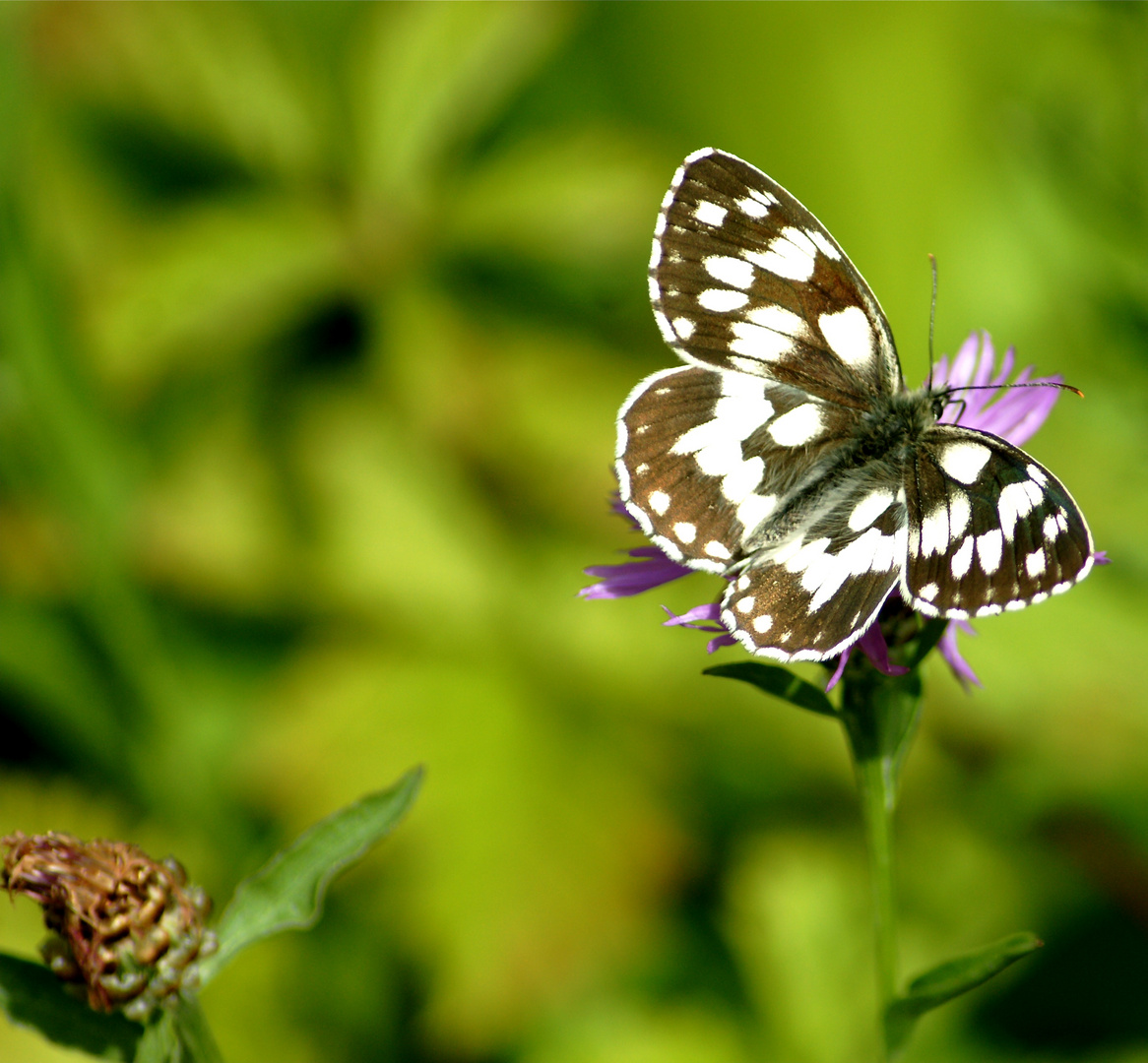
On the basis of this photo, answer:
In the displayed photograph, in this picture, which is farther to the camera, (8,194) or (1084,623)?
(1084,623)

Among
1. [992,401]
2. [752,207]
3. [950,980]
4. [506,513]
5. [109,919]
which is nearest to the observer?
[950,980]

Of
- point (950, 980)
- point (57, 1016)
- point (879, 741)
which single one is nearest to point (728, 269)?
point (879, 741)

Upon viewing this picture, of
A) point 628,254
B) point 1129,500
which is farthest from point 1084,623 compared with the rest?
point 628,254

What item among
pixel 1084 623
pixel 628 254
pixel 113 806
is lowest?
pixel 113 806

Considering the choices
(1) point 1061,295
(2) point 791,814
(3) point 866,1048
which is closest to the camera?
(3) point 866,1048

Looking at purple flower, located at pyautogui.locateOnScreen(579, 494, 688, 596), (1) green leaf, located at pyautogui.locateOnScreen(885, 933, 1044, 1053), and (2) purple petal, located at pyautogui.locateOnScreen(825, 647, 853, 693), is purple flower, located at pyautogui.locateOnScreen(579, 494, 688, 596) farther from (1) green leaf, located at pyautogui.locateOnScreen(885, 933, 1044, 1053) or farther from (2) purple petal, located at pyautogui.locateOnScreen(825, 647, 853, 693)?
(1) green leaf, located at pyautogui.locateOnScreen(885, 933, 1044, 1053)

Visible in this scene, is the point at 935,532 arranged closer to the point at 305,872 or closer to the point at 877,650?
the point at 877,650

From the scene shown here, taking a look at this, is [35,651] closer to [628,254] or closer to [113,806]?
[113,806]

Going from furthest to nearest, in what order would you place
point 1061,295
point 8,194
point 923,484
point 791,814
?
point 1061,295 → point 791,814 → point 8,194 → point 923,484
